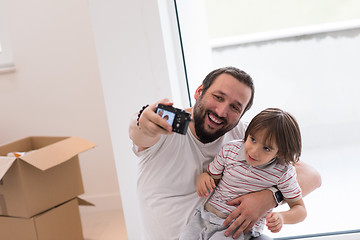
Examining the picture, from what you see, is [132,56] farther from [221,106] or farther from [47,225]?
[47,225]

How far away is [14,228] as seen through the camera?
2.09m

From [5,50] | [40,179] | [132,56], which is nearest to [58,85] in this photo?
[5,50]

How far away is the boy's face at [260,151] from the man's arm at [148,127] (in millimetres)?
269

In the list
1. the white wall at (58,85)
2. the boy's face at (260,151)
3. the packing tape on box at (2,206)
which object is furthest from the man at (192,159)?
the white wall at (58,85)

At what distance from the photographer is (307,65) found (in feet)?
5.86

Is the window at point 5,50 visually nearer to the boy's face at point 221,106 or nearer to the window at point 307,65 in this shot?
the window at point 307,65

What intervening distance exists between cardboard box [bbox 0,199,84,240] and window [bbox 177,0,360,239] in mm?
947

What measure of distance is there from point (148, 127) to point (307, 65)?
34.7 inches

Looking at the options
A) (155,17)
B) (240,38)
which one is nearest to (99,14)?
(155,17)

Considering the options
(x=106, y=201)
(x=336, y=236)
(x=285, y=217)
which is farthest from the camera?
(x=106, y=201)

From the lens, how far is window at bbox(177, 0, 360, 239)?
177 centimetres

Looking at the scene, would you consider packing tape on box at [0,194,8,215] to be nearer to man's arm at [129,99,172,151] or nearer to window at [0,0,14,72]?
window at [0,0,14,72]

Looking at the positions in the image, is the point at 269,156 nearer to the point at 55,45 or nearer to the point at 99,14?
the point at 99,14

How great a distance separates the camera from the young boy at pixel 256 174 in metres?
1.27
